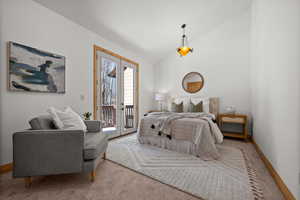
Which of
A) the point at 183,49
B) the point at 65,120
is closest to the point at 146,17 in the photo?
the point at 183,49

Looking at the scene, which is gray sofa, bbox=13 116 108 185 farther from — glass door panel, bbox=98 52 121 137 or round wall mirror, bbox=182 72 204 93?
round wall mirror, bbox=182 72 204 93

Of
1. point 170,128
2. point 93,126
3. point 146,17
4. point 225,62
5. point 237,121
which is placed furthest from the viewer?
point 225,62

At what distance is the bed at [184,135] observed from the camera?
2.25m

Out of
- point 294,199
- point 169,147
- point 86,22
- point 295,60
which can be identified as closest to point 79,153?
point 169,147

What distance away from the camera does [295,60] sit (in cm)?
118

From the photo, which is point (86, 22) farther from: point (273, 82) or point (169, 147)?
point (273, 82)

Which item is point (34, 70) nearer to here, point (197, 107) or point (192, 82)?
point (197, 107)

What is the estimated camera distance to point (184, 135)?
2.42m

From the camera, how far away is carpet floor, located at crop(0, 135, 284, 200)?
130cm

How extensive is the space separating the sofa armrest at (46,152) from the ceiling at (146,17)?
2.23m

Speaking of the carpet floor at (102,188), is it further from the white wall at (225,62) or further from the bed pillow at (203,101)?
the white wall at (225,62)

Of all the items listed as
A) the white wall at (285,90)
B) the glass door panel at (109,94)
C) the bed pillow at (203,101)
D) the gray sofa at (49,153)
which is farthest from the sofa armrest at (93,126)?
the bed pillow at (203,101)

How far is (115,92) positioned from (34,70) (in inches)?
71.5

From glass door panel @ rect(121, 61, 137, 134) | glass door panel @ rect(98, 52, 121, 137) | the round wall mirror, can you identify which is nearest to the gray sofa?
glass door panel @ rect(98, 52, 121, 137)
